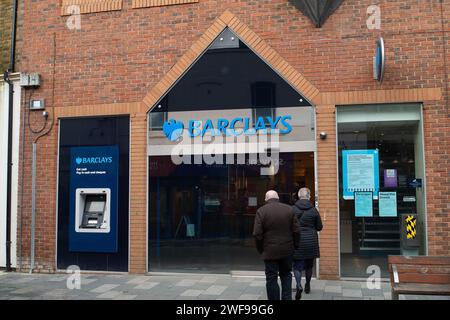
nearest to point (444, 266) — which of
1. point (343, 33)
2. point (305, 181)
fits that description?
point (305, 181)

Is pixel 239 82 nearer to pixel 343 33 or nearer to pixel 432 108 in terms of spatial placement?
pixel 343 33

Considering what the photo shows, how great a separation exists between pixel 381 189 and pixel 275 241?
10.7ft

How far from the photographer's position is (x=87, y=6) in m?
10.2

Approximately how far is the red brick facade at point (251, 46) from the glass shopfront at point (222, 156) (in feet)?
0.82

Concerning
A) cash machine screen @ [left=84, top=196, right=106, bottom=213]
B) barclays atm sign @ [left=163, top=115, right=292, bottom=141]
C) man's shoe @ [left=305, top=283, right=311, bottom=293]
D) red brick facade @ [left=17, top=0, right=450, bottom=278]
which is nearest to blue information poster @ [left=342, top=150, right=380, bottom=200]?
red brick facade @ [left=17, top=0, right=450, bottom=278]

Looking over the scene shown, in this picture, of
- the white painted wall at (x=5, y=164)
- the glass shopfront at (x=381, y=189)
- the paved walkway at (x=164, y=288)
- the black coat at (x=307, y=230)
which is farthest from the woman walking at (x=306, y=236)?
the white painted wall at (x=5, y=164)

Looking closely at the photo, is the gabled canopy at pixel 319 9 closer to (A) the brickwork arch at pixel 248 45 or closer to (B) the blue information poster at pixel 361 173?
(A) the brickwork arch at pixel 248 45

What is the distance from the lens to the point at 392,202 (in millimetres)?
8672

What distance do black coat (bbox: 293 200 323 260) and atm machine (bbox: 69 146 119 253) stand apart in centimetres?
394

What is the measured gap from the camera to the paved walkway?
25.2ft

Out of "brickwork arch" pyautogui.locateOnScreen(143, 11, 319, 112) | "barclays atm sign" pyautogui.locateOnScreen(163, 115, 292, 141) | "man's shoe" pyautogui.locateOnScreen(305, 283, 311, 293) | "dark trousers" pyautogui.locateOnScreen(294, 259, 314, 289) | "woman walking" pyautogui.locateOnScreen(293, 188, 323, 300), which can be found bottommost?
"man's shoe" pyautogui.locateOnScreen(305, 283, 311, 293)

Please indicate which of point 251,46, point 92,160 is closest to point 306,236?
point 251,46

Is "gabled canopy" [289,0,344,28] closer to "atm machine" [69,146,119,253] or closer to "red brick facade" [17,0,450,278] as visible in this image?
"red brick facade" [17,0,450,278]

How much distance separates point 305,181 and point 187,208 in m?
2.39
